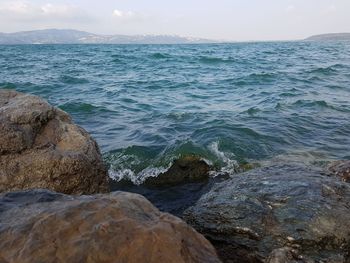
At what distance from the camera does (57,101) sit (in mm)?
14602

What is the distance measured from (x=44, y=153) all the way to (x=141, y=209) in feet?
8.38

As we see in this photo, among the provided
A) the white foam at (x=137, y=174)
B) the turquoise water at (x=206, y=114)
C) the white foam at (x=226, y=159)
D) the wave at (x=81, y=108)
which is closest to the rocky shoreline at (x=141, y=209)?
the white foam at (x=137, y=174)

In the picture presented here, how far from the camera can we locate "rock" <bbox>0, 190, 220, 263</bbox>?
252 cm

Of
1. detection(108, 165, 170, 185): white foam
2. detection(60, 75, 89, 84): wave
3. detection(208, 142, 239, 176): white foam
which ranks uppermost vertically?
detection(208, 142, 239, 176): white foam

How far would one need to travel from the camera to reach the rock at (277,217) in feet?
12.7

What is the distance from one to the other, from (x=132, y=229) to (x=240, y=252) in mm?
1631

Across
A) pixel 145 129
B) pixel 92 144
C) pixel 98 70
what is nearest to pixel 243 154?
pixel 145 129

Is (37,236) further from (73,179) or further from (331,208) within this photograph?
(331,208)

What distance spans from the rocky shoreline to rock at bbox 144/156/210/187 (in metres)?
0.02

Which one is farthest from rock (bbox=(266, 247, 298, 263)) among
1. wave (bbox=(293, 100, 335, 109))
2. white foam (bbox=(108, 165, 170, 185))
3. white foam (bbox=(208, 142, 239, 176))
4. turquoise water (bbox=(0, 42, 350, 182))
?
wave (bbox=(293, 100, 335, 109))

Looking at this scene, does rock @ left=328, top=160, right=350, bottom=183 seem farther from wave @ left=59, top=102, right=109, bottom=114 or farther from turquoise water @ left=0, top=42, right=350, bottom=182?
wave @ left=59, top=102, right=109, bottom=114

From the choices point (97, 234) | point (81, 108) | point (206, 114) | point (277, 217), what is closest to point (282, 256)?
point (277, 217)

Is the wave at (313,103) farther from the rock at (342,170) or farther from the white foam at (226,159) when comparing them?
the rock at (342,170)

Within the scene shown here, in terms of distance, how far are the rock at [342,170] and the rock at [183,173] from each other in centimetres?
208
